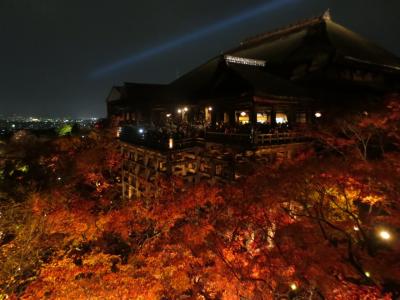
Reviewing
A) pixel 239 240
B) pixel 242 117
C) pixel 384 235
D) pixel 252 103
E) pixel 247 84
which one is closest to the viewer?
pixel 384 235

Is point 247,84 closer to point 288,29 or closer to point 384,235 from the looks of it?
point 384,235

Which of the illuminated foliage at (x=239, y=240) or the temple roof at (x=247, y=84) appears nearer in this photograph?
the illuminated foliage at (x=239, y=240)

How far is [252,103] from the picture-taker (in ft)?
57.8

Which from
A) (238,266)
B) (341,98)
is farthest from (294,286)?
(341,98)

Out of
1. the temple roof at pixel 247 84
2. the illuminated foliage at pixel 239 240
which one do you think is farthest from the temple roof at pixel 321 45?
the illuminated foliage at pixel 239 240

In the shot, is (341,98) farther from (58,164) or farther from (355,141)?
(58,164)

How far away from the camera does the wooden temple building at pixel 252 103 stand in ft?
59.4

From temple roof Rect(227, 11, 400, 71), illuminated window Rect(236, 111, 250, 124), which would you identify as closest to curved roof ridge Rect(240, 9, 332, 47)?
temple roof Rect(227, 11, 400, 71)

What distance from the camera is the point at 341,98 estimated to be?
2184 cm

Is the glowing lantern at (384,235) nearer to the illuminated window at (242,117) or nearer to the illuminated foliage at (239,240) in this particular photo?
the illuminated foliage at (239,240)

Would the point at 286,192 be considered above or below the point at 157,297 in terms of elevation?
above

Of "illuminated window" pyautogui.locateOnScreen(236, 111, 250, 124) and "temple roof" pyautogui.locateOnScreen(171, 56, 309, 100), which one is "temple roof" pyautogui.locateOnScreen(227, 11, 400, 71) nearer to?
"illuminated window" pyautogui.locateOnScreen(236, 111, 250, 124)

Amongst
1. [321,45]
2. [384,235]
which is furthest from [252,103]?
[321,45]

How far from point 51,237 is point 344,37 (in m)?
29.5
